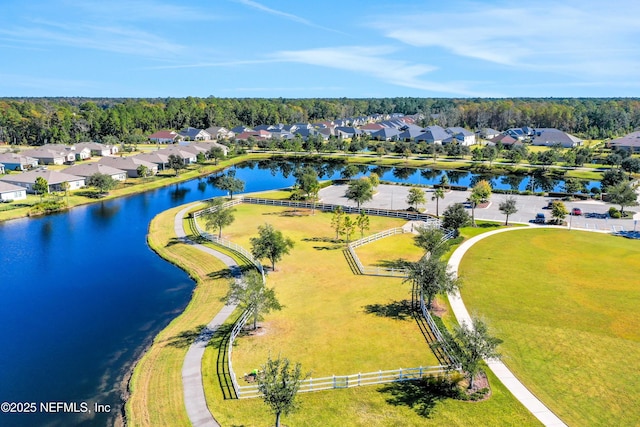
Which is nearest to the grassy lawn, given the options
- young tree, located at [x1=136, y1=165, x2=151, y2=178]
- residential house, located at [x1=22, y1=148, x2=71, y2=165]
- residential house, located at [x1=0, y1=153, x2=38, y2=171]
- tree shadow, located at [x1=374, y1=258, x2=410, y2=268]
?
tree shadow, located at [x1=374, y1=258, x2=410, y2=268]

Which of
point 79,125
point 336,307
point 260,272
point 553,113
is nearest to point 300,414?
point 336,307

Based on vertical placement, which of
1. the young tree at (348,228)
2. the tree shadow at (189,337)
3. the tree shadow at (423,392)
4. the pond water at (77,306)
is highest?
the young tree at (348,228)

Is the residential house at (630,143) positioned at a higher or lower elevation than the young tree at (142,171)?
higher

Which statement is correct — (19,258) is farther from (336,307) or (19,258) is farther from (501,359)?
(501,359)

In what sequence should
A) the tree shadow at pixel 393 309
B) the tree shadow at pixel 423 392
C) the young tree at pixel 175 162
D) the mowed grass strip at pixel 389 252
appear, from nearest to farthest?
1. the tree shadow at pixel 423 392
2. the tree shadow at pixel 393 309
3. the mowed grass strip at pixel 389 252
4. the young tree at pixel 175 162

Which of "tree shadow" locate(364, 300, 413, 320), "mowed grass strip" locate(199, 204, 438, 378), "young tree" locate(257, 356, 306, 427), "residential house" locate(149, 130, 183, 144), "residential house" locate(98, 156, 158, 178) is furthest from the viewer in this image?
"residential house" locate(149, 130, 183, 144)

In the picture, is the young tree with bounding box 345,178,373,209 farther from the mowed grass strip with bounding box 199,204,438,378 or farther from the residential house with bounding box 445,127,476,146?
the residential house with bounding box 445,127,476,146

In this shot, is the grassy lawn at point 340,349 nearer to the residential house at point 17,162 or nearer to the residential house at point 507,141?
the residential house at point 17,162

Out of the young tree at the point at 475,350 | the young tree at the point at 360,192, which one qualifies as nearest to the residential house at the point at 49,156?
the young tree at the point at 360,192
